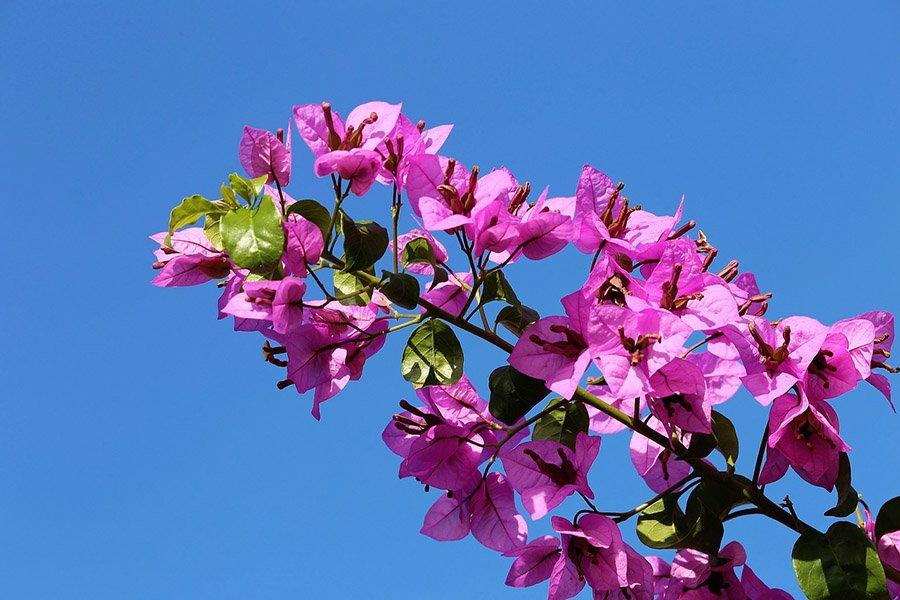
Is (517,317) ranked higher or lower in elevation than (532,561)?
higher

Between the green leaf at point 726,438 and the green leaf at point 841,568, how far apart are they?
7.7 inches

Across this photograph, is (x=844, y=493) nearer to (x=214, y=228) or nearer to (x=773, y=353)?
(x=773, y=353)

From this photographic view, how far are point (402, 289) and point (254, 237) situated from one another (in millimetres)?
253

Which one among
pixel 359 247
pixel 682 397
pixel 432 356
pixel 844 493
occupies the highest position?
pixel 359 247

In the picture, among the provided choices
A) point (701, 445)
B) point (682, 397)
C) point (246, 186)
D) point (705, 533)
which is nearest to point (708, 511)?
point (705, 533)

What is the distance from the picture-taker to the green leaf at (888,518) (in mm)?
1563

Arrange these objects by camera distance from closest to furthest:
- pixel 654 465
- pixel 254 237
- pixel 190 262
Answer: pixel 254 237
pixel 190 262
pixel 654 465

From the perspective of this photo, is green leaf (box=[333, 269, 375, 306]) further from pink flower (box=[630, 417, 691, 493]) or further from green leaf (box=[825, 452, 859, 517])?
green leaf (box=[825, 452, 859, 517])

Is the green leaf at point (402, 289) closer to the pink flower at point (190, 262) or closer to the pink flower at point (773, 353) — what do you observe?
the pink flower at point (190, 262)

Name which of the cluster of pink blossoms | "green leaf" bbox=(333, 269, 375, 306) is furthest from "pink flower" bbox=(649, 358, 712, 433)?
"green leaf" bbox=(333, 269, 375, 306)

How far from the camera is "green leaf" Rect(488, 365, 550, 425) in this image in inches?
57.2

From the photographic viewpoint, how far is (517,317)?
4.99ft

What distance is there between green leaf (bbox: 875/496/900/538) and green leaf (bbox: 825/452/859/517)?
102 millimetres

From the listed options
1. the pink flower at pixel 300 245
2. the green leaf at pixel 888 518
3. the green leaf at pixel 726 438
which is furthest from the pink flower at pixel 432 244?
the green leaf at pixel 888 518
